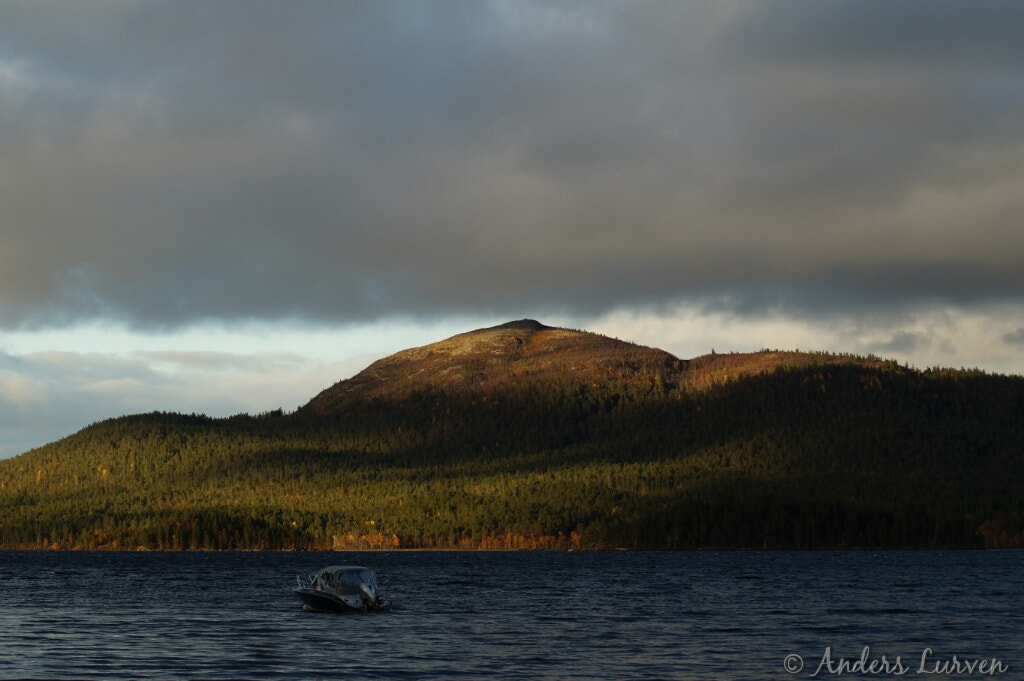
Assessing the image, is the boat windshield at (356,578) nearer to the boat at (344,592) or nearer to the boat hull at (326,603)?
the boat at (344,592)

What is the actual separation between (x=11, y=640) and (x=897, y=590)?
12417 centimetres

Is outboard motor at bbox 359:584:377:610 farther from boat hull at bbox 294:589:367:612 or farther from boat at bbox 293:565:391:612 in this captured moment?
boat hull at bbox 294:589:367:612

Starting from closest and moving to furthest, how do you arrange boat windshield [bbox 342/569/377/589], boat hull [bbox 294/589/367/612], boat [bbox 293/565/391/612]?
boat hull [bbox 294/589/367/612]
boat [bbox 293/565/391/612]
boat windshield [bbox 342/569/377/589]

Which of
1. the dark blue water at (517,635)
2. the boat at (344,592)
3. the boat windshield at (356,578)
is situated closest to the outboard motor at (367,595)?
the boat at (344,592)

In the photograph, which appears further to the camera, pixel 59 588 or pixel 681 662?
pixel 59 588

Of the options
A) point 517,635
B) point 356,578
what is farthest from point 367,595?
point 517,635

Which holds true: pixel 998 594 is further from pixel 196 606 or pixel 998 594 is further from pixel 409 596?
pixel 196 606

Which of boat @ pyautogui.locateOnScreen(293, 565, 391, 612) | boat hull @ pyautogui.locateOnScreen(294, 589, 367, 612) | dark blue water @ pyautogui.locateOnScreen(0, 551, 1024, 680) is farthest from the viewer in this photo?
boat @ pyautogui.locateOnScreen(293, 565, 391, 612)

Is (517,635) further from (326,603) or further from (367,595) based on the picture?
(326,603)

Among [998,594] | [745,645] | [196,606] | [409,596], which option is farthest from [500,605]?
[998,594]

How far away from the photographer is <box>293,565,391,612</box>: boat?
139m

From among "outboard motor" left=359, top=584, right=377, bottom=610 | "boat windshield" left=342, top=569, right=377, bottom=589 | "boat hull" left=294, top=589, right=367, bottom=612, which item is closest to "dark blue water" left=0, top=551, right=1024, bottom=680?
"outboard motor" left=359, top=584, right=377, bottom=610

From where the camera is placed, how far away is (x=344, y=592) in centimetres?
13938

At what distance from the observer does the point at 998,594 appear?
567 ft
